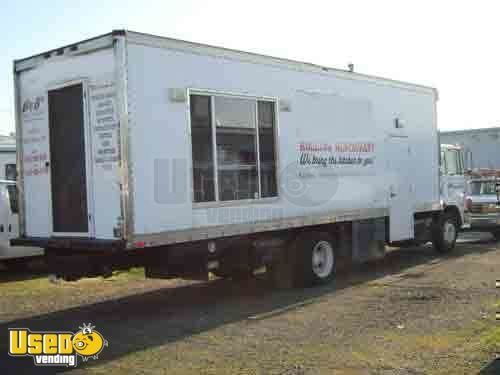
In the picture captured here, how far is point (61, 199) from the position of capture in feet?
28.0

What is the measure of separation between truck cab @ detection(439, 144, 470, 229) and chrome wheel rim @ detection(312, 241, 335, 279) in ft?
14.1

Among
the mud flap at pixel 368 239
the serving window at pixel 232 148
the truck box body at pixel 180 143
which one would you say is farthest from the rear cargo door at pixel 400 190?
the serving window at pixel 232 148

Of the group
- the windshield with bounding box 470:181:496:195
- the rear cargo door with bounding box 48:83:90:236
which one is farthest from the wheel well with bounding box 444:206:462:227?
the rear cargo door with bounding box 48:83:90:236

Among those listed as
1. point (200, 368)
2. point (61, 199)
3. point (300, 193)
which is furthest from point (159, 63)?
point (200, 368)

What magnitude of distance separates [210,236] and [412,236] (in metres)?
5.89

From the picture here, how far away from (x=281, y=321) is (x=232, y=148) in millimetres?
2531

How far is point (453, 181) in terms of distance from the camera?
14.5 m

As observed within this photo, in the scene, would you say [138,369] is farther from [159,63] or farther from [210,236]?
[159,63]

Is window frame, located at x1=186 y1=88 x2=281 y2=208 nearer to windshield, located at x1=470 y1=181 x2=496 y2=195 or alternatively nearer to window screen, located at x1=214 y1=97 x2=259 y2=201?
window screen, located at x1=214 y1=97 x2=259 y2=201

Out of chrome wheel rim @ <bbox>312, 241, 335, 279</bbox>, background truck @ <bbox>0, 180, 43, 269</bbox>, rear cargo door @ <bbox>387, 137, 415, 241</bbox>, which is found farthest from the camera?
rear cargo door @ <bbox>387, 137, 415, 241</bbox>

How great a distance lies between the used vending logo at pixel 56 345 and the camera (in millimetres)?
6656

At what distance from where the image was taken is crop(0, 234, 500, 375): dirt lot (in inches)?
242

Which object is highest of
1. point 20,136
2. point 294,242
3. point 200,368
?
point 20,136

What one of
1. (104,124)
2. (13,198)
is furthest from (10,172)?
(104,124)
